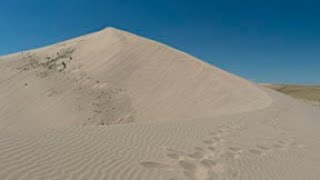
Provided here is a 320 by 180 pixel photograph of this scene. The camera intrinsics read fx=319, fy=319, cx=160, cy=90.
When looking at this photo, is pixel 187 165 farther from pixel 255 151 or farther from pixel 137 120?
pixel 137 120

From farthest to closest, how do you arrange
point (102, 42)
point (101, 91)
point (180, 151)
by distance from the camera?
1. point (102, 42)
2. point (101, 91)
3. point (180, 151)

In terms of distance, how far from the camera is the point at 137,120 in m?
14.8

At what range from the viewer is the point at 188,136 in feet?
26.0

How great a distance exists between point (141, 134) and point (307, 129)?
625 centimetres

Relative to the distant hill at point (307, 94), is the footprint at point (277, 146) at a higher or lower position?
lower

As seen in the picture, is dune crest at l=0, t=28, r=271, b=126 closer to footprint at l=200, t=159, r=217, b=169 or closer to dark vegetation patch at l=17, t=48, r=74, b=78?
dark vegetation patch at l=17, t=48, r=74, b=78

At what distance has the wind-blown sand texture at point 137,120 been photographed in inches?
214

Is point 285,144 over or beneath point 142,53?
beneath

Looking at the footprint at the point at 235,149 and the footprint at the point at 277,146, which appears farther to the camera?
the footprint at the point at 277,146

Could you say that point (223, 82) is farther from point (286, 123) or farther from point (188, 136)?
point (188, 136)

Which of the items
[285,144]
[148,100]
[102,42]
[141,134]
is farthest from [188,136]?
[102,42]

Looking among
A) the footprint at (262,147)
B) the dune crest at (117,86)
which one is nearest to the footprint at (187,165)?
the footprint at (262,147)

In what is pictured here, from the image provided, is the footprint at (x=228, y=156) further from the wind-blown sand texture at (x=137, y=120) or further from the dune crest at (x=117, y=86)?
the dune crest at (x=117, y=86)

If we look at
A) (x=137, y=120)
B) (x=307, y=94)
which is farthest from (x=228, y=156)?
(x=307, y=94)
